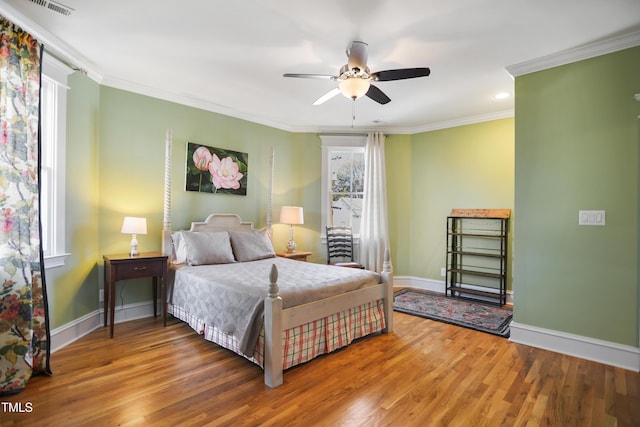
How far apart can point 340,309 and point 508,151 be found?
3.35m

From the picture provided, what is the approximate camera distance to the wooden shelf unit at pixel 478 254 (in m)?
4.39

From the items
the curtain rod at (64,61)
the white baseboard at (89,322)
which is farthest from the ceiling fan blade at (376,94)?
the white baseboard at (89,322)

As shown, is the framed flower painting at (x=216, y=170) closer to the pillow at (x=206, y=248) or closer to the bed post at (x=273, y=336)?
the pillow at (x=206, y=248)

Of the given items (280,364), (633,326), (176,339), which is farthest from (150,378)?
(633,326)

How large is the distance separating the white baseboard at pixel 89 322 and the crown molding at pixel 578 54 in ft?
14.8

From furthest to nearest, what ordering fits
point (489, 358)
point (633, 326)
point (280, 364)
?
point (489, 358) < point (633, 326) < point (280, 364)

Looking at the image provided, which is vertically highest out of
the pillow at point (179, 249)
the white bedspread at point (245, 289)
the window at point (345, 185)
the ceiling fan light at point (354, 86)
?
the ceiling fan light at point (354, 86)

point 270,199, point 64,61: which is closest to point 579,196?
point 270,199

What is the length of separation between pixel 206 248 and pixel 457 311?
10.1 feet

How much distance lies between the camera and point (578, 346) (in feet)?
9.01

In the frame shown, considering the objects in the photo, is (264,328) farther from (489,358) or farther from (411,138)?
(411,138)

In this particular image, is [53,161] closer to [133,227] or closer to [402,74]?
[133,227]

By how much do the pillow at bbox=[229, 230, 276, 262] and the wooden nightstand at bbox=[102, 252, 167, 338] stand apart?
2.89ft

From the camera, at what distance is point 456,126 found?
4.92 m
